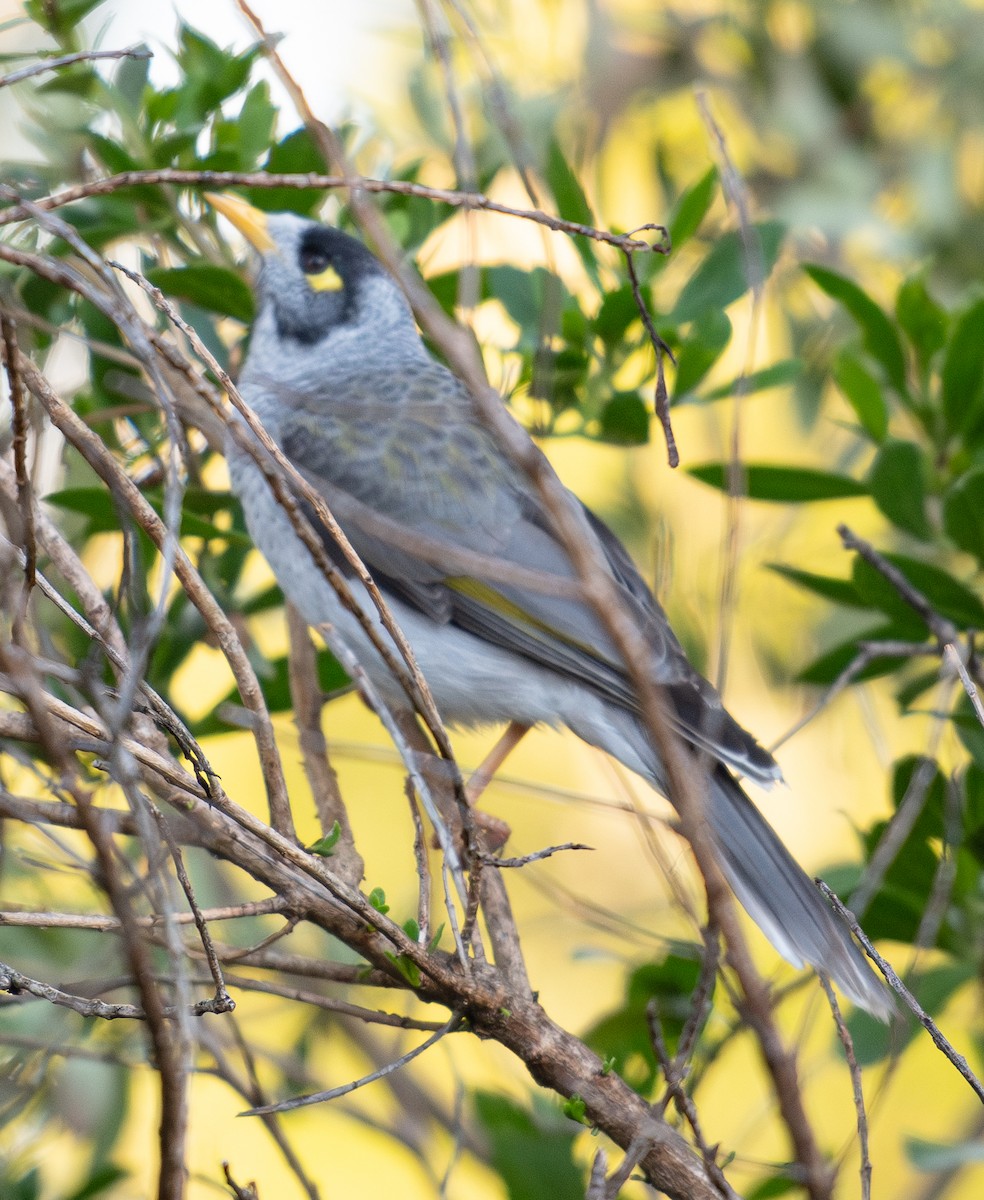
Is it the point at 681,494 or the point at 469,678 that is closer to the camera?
the point at 469,678

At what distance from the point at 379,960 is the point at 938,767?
3.76 ft

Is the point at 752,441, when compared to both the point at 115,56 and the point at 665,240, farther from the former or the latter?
the point at 115,56

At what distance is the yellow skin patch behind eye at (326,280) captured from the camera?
392cm

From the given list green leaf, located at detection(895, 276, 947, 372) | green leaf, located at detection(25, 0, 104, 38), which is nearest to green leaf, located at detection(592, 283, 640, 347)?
green leaf, located at detection(895, 276, 947, 372)

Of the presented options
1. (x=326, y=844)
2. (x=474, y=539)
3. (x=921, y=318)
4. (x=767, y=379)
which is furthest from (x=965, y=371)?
(x=326, y=844)

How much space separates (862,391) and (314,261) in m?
1.71

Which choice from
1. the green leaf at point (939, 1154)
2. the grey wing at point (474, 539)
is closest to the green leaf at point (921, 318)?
the grey wing at point (474, 539)

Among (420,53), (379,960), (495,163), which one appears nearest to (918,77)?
(420,53)

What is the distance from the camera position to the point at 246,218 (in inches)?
127

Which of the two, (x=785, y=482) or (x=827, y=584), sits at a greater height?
(x=785, y=482)

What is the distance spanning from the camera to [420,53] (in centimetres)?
499

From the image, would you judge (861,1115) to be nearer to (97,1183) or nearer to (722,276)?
(97,1183)

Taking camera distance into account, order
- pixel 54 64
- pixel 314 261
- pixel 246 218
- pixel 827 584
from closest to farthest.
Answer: pixel 54 64 < pixel 827 584 < pixel 246 218 < pixel 314 261

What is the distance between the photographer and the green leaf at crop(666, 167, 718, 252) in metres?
2.88
